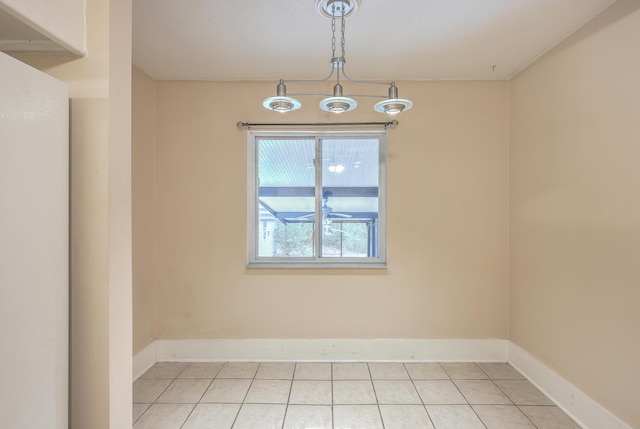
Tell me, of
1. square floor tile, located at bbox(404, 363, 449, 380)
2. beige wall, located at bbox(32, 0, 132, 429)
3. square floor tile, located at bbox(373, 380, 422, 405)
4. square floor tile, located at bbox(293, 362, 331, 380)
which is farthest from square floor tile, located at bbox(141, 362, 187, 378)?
square floor tile, located at bbox(404, 363, 449, 380)

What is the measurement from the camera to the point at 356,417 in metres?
1.94

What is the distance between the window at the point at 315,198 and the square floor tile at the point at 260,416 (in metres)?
1.16

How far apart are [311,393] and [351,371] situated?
0.45 metres

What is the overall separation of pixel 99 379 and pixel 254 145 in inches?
83.9

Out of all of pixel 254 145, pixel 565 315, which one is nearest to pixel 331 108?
pixel 254 145

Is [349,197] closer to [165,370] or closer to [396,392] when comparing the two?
[396,392]

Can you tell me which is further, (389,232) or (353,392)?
(389,232)

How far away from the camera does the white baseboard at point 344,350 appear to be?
267 cm

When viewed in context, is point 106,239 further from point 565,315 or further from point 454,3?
point 565,315

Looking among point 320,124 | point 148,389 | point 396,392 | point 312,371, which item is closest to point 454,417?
point 396,392

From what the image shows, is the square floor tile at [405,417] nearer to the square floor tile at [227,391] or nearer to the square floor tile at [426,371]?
the square floor tile at [426,371]

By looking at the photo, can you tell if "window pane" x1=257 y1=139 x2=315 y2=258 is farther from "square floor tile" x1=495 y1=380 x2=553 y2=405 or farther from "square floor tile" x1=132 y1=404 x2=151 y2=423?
"square floor tile" x1=495 y1=380 x2=553 y2=405

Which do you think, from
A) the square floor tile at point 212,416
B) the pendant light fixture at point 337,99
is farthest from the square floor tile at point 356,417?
the pendant light fixture at point 337,99

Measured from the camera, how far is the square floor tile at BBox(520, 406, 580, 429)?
189 centimetres
